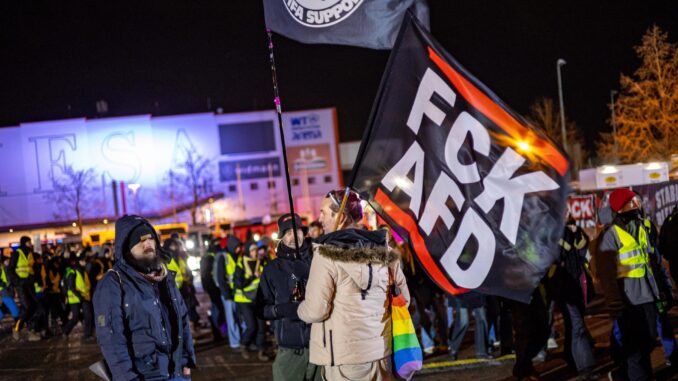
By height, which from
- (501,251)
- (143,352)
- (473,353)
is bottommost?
(473,353)

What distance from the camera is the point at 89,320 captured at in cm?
1627

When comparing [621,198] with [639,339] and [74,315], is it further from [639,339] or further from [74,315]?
[74,315]

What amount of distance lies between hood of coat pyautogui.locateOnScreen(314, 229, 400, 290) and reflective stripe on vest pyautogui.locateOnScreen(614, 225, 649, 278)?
3853 millimetres

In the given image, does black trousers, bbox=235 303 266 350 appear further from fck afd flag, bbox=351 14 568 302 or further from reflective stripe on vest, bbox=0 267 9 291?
reflective stripe on vest, bbox=0 267 9 291

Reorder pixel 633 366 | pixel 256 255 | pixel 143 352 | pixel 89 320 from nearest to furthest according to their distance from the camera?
pixel 143 352 → pixel 633 366 → pixel 256 255 → pixel 89 320

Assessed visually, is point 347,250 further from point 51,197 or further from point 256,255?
point 51,197

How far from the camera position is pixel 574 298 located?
8.38 meters

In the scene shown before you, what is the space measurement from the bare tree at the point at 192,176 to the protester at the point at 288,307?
6857 centimetres

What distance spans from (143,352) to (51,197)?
2962 inches

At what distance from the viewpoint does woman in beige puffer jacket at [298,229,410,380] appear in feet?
14.1

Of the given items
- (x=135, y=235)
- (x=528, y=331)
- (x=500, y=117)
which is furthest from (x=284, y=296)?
(x=528, y=331)

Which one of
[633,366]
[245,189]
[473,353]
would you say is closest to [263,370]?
[473,353]

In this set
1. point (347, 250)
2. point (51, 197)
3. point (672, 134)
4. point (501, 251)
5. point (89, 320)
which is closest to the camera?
point (347, 250)

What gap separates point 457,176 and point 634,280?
3.11 metres
